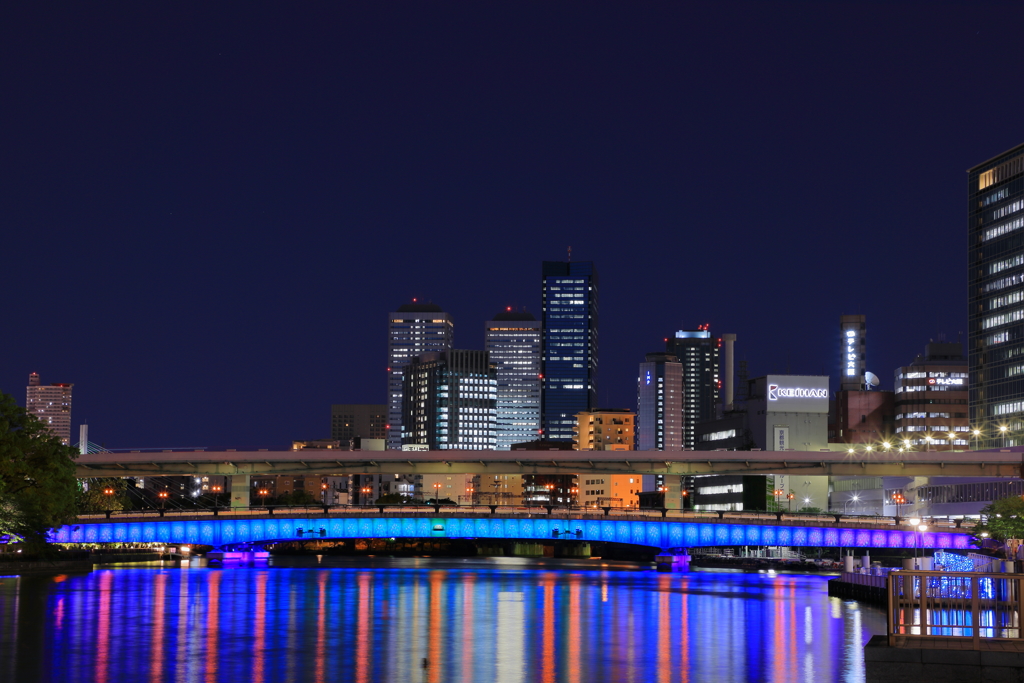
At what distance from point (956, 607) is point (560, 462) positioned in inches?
4132

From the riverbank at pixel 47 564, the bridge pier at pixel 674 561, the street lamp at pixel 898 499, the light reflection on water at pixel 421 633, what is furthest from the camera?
the street lamp at pixel 898 499

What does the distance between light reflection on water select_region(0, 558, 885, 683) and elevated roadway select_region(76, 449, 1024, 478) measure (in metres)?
29.9

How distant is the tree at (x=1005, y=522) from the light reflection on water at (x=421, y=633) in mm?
13687

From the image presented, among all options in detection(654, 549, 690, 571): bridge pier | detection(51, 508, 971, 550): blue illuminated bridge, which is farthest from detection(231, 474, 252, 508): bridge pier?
detection(654, 549, 690, 571): bridge pier

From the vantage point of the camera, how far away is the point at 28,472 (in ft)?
310

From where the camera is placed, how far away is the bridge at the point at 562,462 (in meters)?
134

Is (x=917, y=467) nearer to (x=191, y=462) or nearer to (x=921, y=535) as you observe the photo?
(x=921, y=535)

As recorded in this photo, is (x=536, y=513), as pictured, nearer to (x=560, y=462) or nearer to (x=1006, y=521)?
(x=560, y=462)

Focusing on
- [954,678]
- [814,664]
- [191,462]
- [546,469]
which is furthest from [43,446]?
[954,678]

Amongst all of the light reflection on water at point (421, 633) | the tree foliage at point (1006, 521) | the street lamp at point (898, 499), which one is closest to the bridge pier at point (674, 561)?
the light reflection on water at point (421, 633)

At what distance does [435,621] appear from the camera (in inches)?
2734

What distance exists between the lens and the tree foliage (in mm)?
90188

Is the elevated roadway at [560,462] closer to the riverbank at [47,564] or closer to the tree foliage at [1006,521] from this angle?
the riverbank at [47,564]

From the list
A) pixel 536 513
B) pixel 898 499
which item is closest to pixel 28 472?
pixel 536 513
